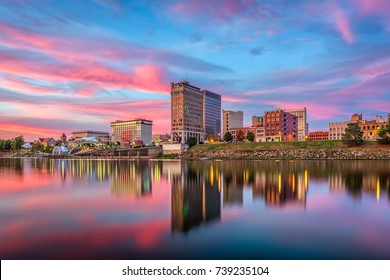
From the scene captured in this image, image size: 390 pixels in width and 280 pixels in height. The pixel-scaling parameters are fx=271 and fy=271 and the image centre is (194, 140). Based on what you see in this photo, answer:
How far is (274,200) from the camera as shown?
90.4 ft

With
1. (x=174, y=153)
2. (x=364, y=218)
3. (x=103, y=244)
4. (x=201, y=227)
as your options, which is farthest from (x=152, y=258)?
(x=174, y=153)

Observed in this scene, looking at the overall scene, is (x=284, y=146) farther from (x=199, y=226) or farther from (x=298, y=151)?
(x=199, y=226)

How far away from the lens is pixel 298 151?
128 metres

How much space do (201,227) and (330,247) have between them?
25.4 ft

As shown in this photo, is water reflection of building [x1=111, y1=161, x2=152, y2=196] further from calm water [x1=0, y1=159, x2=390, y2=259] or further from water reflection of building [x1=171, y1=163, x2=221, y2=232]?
water reflection of building [x1=171, y1=163, x2=221, y2=232]

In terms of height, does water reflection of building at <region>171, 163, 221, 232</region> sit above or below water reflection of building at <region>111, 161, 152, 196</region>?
above

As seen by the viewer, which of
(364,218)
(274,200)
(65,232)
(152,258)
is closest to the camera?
(152,258)

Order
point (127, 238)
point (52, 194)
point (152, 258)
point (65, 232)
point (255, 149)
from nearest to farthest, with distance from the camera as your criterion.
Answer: point (152, 258)
point (127, 238)
point (65, 232)
point (52, 194)
point (255, 149)

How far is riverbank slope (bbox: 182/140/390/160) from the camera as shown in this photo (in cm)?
11100

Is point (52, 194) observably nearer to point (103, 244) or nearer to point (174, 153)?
point (103, 244)

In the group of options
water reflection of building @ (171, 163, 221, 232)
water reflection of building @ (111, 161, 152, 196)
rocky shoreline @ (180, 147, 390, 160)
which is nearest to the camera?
water reflection of building @ (171, 163, 221, 232)

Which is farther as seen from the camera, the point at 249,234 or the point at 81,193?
the point at 81,193

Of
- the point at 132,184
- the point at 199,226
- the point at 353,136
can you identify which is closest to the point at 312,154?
the point at 353,136

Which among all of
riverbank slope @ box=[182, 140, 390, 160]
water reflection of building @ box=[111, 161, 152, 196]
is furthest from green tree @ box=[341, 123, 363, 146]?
water reflection of building @ box=[111, 161, 152, 196]
